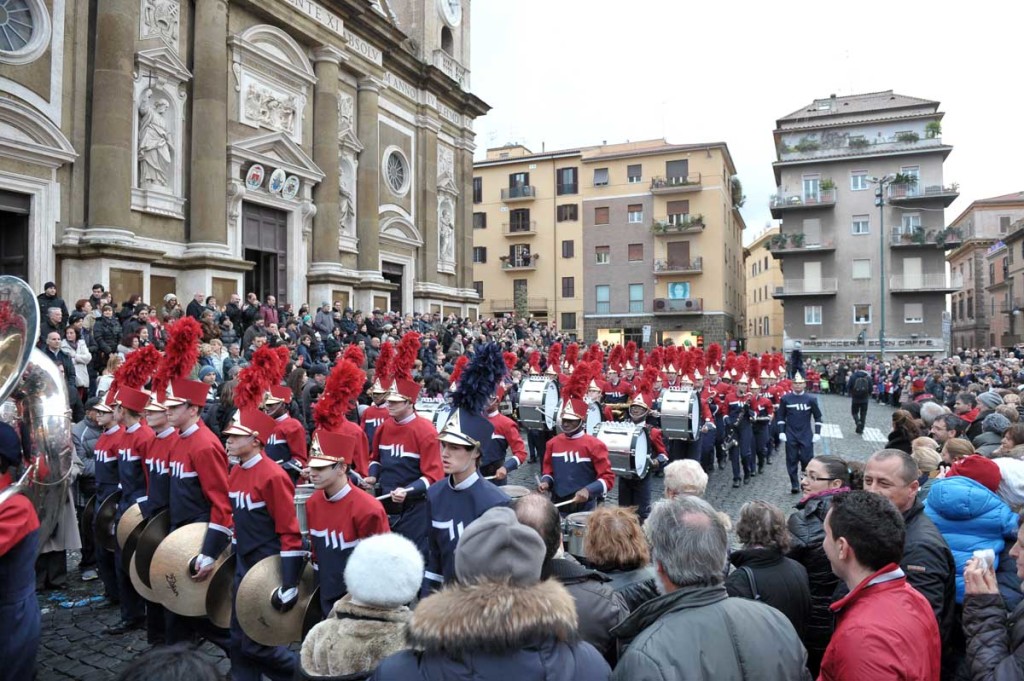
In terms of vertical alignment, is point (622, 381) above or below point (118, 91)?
below

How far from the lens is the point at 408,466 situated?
6906mm

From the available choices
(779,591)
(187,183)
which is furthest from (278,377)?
(187,183)

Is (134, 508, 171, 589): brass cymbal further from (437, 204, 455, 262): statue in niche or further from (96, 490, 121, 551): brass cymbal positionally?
(437, 204, 455, 262): statue in niche

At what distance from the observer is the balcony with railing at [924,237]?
1825 inches

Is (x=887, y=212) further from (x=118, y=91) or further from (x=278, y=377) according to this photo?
(x=278, y=377)

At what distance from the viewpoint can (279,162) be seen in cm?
2242

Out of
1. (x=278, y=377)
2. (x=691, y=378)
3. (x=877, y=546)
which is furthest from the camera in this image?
(x=691, y=378)

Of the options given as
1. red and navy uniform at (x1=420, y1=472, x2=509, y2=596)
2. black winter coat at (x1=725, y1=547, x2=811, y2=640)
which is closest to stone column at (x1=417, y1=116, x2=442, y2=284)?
red and navy uniform at (x1=420, y1=472, x2=509, y2=596)

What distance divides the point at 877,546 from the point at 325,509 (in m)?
3.37

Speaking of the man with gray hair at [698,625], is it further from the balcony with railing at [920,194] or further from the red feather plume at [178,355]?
the balcony with railing at [920,194]

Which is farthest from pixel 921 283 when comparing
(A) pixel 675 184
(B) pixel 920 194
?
(A) pixel 675 184

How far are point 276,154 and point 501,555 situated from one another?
22.6m

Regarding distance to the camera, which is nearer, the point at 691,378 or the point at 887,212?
the point at 691,378

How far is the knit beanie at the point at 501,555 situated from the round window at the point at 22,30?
58.7 feet
